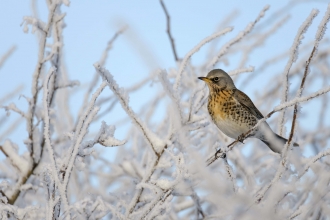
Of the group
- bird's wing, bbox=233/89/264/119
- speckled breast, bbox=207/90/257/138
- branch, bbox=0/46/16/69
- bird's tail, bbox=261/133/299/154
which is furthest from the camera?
bird's wing, bbox=233/89/264/119

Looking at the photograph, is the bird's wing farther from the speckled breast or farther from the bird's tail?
the bird's tail

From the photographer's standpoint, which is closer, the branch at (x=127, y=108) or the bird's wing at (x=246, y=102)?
the branch at (x=127, y=108)

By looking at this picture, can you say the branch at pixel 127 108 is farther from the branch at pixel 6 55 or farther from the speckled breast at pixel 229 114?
the branch at pixel 6 55

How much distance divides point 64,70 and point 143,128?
2.80 meters

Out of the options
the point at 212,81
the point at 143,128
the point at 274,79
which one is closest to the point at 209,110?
the point at 212,81

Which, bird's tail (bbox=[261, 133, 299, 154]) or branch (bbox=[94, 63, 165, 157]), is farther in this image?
branch (bbox=[94, 63, 165, 157])

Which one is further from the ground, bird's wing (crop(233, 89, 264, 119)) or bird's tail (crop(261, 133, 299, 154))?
bird's tail (crop(261, 133, 299, 154))

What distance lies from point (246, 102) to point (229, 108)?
23cm

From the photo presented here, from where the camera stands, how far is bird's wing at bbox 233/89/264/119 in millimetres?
4785

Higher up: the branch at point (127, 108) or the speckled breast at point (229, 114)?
the branch at point (127, 108)

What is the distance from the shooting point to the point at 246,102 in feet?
15.8

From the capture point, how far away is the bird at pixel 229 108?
4578 mm

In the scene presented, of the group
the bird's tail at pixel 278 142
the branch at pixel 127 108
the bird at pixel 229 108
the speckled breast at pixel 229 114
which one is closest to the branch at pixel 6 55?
the bird at pixel 229 108

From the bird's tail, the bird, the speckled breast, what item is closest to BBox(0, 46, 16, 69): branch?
the bird
